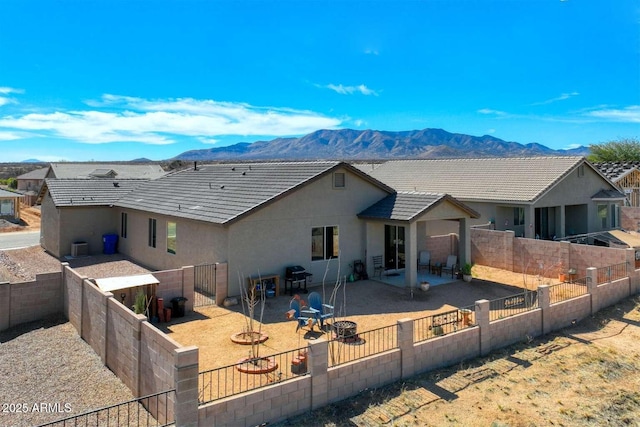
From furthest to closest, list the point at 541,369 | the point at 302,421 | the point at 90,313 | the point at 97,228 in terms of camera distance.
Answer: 1. the point at 97,228
2. the point at 90,313
3. the point at 541,369
4. the point at 302,421

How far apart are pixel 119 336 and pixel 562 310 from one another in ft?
41.2

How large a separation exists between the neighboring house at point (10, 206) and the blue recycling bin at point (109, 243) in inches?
1016

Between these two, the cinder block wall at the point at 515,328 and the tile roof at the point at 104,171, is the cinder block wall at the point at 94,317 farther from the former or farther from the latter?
the tile roof at the point at 104,171

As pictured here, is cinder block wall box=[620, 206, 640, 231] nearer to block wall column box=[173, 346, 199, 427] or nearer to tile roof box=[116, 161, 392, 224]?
tile roof box=[116, 161, 392, 224]

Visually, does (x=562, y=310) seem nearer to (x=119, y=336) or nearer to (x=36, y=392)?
(x=119, y=336)

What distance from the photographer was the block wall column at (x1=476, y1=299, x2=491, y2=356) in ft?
37.8

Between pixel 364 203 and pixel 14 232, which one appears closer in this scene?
pixel 364 203

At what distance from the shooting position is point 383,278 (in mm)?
19266

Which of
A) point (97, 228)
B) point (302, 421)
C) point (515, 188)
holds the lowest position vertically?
point (302, 421)

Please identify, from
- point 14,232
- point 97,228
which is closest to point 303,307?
point 97,228

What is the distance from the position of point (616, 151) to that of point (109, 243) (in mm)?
67057

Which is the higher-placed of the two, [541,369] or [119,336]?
[119,336]

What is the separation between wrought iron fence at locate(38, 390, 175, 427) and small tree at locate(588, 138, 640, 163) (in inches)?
2649

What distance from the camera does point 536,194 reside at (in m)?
23.6
